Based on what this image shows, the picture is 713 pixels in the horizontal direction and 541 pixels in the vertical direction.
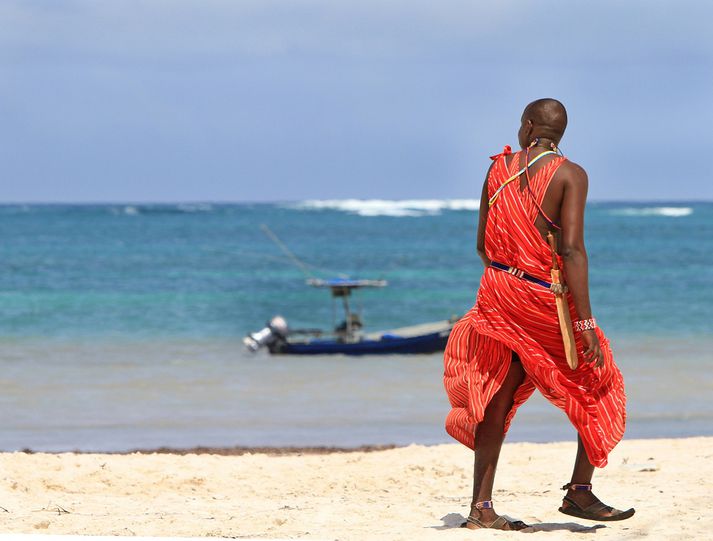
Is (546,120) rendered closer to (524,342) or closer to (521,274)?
(521,274)

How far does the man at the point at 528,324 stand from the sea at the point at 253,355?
467 centimetres

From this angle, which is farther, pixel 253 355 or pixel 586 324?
pixel 253 355

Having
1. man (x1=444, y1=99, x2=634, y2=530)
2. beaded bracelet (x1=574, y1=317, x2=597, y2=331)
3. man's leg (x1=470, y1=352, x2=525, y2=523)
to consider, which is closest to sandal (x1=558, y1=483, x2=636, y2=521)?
man (x1=444, y1=99, x2=634, y2=530)

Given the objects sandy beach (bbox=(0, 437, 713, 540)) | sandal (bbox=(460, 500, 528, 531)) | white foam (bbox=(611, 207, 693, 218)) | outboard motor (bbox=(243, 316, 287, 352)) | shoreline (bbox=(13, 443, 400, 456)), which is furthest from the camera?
white foam (bbox=(611, 207, 693, 218))

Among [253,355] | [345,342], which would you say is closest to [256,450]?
[253,355]

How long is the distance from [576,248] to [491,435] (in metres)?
0.85

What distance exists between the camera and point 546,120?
4281mm

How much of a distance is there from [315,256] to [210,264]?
9969 millimetres

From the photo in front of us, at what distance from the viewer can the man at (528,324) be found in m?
4.17

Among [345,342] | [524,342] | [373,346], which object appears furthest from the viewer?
[345,342]

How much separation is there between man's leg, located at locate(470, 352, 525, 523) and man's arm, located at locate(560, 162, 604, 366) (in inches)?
12.9

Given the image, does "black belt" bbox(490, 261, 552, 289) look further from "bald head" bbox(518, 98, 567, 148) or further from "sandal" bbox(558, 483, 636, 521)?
"sandal" bbox(558, 483, 636, 521)

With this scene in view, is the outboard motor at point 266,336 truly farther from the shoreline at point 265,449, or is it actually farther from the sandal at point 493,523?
the sandal at point 493,523

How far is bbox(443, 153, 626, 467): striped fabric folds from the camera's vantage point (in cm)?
420
